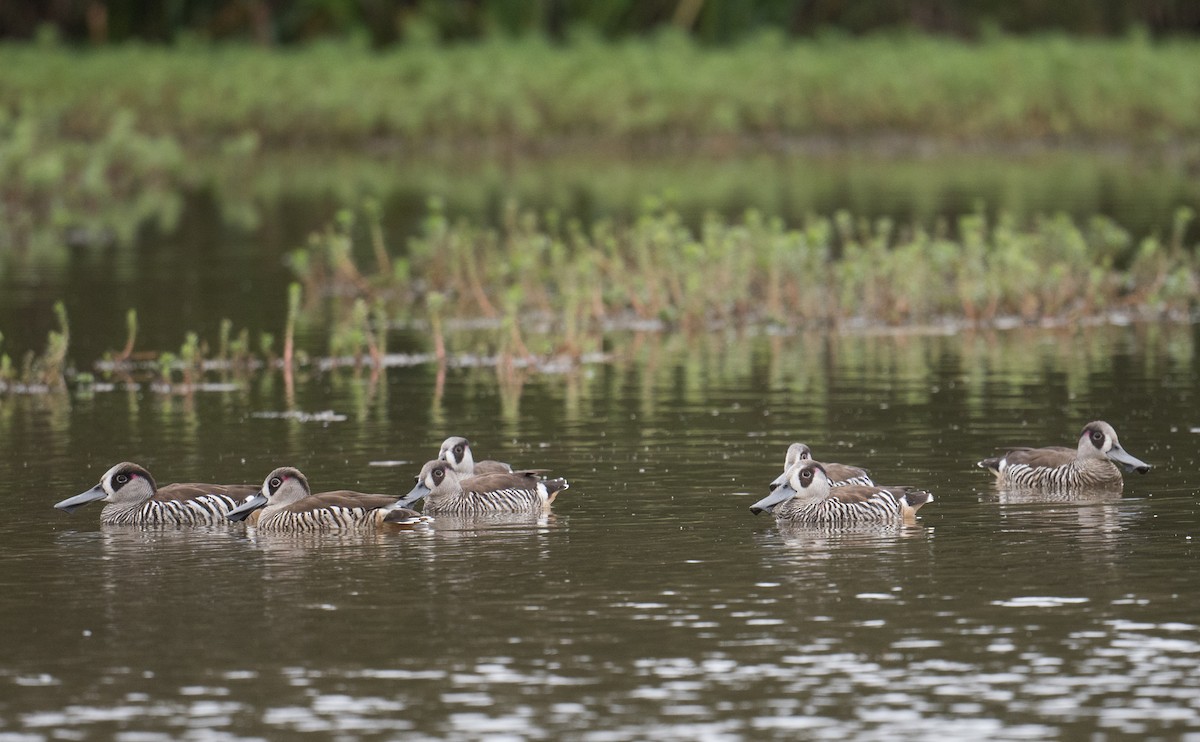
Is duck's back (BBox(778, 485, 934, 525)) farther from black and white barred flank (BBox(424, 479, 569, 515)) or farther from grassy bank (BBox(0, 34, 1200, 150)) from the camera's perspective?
grassy bank (BBox(0, 34, 1200, 150))

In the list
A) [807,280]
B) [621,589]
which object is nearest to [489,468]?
A: [621,589]

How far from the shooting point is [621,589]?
510 inches

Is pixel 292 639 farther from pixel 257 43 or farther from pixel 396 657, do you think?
pixel 257 43

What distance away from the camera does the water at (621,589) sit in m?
10.7

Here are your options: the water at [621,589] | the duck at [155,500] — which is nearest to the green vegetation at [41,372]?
the water at [621,589]

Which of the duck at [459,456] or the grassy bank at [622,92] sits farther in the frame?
the grassy bank at [622,92]

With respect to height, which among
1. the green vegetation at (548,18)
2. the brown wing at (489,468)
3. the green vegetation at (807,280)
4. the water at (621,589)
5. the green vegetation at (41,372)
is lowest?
the water at (621,589)

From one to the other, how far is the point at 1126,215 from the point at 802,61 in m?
20.2

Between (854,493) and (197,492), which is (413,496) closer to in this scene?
(197,492)

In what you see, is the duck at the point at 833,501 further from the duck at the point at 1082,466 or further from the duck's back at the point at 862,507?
the duck at the point at 1082,466

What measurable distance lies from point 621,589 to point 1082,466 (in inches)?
157

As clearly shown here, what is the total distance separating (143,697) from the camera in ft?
36.1

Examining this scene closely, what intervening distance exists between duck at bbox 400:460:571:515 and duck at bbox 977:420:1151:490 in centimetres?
288

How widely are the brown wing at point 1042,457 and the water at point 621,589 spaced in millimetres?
370
